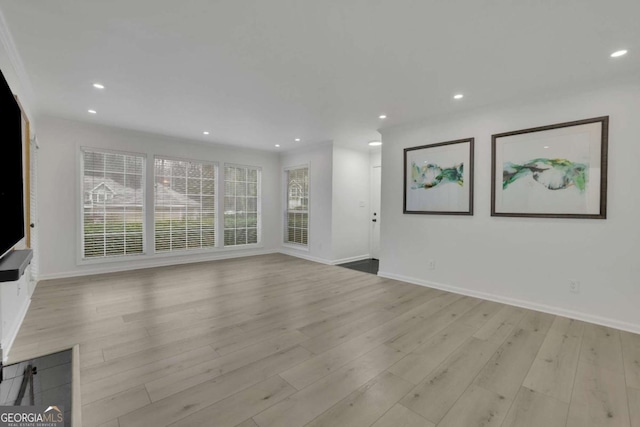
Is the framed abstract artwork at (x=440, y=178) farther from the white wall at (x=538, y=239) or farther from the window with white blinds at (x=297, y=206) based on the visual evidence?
the window with white blinds at (x=297, y=206)

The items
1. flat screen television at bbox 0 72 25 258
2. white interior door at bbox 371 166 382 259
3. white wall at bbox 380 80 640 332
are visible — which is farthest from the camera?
white interior door at bbox 371 166 382 259

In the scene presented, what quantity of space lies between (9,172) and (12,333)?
1738 mm

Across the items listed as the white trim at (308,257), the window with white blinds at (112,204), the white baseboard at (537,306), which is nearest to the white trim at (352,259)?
the white trim at (308,257)

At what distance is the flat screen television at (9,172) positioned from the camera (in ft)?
5.04

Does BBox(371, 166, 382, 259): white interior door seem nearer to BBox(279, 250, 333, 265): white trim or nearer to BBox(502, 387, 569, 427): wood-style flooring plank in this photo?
BBox(279, 250, 333, 265): white trim

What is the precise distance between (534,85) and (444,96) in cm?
88

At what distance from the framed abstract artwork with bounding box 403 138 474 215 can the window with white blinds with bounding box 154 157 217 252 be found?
4.10 m

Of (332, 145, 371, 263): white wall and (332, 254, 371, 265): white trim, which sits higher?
(332, 145, 371, 263): white wall

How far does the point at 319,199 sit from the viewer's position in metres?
6.01

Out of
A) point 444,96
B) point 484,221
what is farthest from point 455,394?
point 444,96

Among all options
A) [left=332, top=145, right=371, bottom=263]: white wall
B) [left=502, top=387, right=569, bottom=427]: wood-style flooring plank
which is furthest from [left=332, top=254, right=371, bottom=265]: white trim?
[left=502, top=387, right=569, bottom=427]: wood-style flooring plank

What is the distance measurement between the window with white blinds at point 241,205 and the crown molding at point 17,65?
321 centimetres

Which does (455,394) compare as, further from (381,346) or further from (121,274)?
(121,274)

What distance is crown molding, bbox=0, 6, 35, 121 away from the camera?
7.02ft
